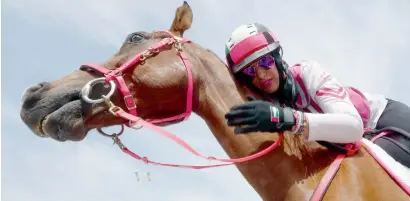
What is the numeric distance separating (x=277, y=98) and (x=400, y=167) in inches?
51.4

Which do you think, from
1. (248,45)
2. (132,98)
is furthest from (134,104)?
(248,45)

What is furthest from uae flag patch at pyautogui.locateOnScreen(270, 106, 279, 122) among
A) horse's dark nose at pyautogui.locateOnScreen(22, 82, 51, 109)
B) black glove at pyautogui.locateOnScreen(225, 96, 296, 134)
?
horse's dark nose at pyautogui.locateOnScreen(22, 82, 51, 109)

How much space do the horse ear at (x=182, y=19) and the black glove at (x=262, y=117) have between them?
1480 mm

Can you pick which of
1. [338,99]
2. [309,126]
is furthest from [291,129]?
[338,99]

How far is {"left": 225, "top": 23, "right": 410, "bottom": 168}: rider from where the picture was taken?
438 cm

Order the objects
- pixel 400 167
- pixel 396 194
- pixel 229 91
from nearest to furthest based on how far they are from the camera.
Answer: pixel 396 194, pixel 400 167, pixel 229 91

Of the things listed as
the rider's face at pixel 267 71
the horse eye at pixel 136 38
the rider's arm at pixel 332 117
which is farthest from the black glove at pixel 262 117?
the horse eye at pixel 136 38

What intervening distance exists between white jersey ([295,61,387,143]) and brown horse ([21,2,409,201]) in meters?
0.29

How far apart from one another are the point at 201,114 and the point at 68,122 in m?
1.26

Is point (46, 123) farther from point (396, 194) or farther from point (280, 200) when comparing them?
point (396, 194)

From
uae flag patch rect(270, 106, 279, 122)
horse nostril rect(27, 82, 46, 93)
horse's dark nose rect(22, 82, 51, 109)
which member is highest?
horse nostril rect(27, 82, 46, 93)

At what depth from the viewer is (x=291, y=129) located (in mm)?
4336

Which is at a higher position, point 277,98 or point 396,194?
point 277,98

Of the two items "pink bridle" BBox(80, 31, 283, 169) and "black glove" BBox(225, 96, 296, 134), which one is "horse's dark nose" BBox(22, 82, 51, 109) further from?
"black glove" BBox(225, 96, 296, 134)
